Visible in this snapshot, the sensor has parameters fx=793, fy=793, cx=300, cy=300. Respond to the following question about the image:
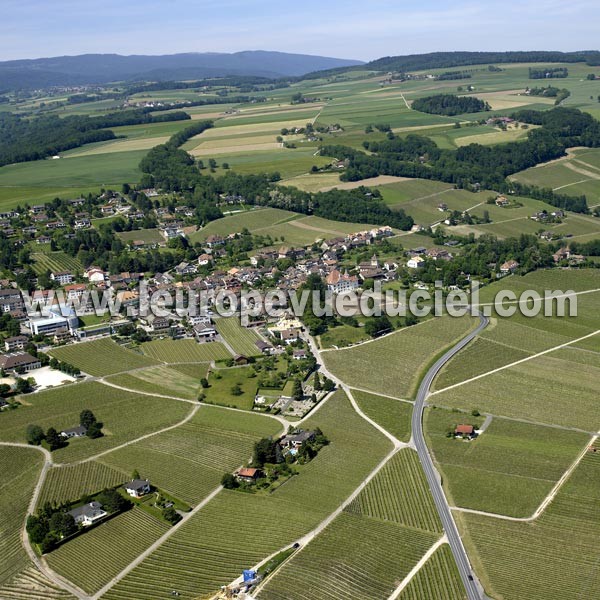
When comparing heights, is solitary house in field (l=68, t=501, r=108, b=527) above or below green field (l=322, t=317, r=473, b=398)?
below

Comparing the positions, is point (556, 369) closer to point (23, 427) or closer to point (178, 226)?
point (23, 427)

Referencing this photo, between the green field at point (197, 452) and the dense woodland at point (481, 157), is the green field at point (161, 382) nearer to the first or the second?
the green field at point (197, 452)

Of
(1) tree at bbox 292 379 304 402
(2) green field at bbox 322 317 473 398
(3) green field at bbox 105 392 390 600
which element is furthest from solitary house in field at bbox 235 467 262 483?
(2) green field at bbox 322 317 473 398

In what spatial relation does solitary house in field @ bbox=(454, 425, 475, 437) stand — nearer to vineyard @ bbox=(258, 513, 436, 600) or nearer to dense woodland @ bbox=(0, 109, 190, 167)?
vineyard @ bbox=(258, 513, 436, 600)

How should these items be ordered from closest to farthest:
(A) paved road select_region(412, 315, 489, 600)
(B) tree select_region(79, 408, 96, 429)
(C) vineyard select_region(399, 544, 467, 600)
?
(C) vineyard select_region(399, 544, 467, 600)
(A) paved road select_region(412, 315, 489, 600)
(B) tree select_region(79, 408, 96, 429)

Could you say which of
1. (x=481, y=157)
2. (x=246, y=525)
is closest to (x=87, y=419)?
(x=246, y=525)

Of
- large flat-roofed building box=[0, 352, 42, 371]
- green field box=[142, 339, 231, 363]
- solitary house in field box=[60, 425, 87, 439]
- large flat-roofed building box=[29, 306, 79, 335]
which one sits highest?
large flat-roofed building box=[29, 306, 79, 335]

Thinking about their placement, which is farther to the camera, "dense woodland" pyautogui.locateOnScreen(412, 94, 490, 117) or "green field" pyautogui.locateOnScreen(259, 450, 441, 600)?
"dense woodland" pyautogui.locateOnScreen(412, 94, 490, 117)

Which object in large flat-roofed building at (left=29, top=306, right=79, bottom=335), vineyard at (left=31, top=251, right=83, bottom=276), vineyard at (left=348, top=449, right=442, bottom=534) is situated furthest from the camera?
vineyard at (left=31, top=251, right=83, bottom=276)
